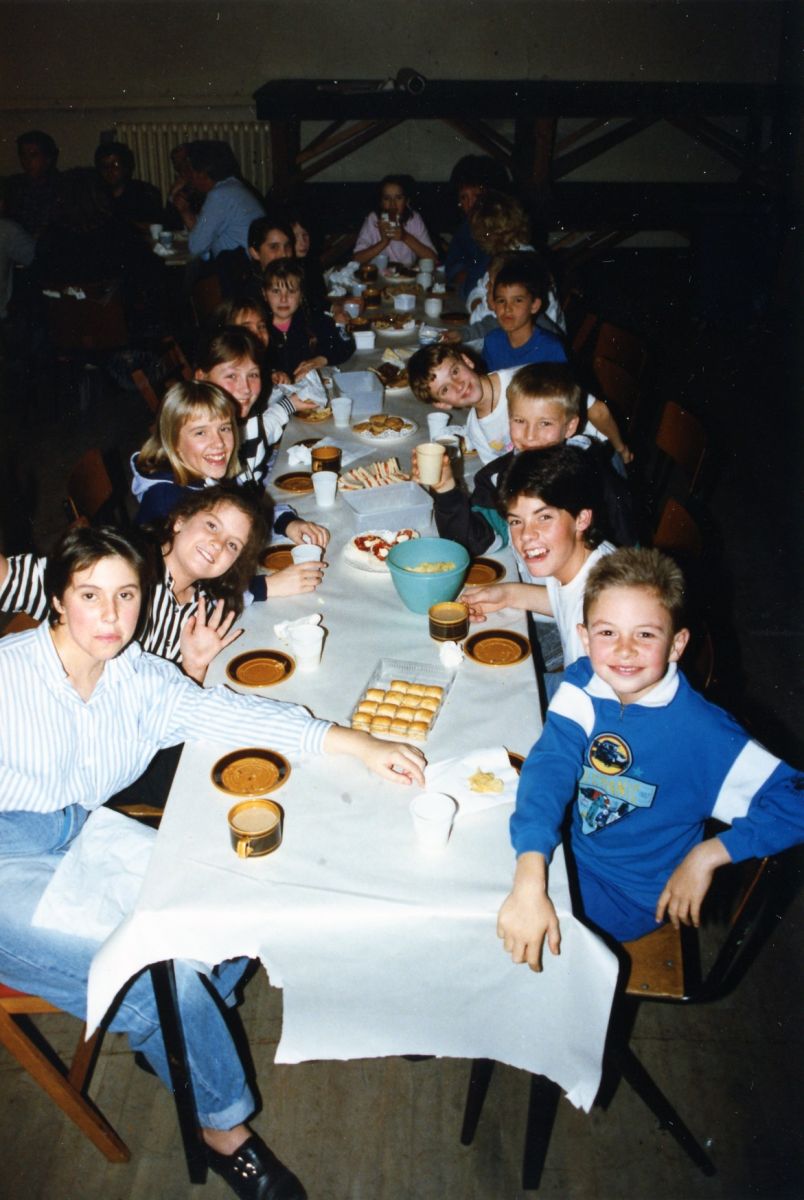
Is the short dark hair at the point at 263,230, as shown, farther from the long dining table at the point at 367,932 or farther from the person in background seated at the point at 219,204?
the long dining table at the point at 367,932

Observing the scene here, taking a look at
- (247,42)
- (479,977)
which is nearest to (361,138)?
(247,42)

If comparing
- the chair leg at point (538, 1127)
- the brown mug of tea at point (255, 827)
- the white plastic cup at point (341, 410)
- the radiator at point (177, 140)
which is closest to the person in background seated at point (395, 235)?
the white plastic cup at point (341, 410)

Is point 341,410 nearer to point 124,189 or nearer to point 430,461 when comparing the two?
point 430,461

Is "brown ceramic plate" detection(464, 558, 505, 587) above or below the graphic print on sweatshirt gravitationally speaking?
above

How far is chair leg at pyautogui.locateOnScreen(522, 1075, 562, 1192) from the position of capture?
1.74 meters

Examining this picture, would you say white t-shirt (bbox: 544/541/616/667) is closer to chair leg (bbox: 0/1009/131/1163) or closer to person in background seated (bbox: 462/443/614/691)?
person in background seated (bbox: 462/443/614/691)

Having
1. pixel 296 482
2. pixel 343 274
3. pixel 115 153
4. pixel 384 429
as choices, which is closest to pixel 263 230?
pixel 343 274

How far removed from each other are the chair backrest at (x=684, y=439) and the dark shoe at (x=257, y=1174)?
2.47m

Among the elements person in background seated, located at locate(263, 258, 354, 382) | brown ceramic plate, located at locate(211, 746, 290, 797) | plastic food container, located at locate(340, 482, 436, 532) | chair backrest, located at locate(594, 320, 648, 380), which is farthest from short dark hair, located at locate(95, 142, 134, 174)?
brown ceramic plate, located at locate(211, 746, 290, 797)

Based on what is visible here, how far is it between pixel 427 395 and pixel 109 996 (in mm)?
2348

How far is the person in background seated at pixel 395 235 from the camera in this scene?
20.8 feet

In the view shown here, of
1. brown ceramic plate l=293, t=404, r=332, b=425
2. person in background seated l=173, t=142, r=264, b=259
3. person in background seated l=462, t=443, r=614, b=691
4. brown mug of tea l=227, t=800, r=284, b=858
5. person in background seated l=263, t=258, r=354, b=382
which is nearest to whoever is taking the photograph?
brown mug of tea l=227, t=800, r=284, b=858

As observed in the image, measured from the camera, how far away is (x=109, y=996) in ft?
4.85

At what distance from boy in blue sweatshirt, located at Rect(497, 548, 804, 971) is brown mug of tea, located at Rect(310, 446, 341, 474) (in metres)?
1.56
